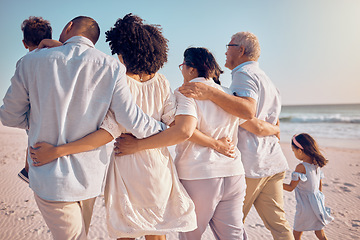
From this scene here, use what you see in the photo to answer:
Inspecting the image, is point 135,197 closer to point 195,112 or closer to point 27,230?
point 195,112

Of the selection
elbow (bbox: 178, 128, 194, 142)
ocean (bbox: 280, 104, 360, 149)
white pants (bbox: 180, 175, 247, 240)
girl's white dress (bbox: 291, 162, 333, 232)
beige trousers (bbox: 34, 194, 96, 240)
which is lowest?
ocean (bbox: 280, 104, 360, 149)

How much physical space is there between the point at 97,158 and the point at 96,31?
0.95 metres

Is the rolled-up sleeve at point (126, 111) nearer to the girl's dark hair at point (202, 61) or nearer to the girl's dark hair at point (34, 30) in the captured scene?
the girl's dark hair at point (202, 61)

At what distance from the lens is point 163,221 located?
2107 millimetres

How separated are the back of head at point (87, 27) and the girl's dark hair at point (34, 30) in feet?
4.30

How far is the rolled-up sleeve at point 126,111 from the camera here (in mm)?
1883

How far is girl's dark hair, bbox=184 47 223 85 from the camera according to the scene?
241 centimetres

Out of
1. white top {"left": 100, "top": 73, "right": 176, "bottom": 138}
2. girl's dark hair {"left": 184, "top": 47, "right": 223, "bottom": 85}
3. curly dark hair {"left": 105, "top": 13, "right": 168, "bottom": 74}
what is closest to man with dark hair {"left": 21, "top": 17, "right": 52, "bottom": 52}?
curly dark hair {"left": 105, "top": 13, "right": 168, "bottom": 74}

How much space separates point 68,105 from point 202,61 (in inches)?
45.7

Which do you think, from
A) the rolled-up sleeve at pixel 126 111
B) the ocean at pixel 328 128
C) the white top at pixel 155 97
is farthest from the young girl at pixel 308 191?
the ocean at pixel 328 128

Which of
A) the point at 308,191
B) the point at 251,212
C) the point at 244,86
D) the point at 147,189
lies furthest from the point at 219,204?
the point at 251,212

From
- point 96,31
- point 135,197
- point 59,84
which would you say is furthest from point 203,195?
point 96,31

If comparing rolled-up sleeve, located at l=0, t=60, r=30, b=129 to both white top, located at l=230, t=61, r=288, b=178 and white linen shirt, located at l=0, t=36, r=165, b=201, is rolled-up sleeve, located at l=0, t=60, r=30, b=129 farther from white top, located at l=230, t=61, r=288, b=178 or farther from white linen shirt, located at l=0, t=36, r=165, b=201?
white top, located at l=230, t=61, r=288, b=178

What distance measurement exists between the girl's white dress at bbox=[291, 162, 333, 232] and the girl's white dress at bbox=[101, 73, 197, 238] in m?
2.31
